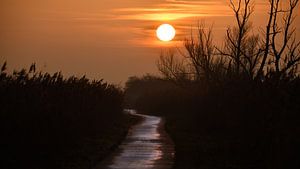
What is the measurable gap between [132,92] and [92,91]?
4380 inches

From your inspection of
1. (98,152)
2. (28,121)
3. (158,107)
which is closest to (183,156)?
(98,152)

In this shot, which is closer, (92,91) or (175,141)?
(175,141)

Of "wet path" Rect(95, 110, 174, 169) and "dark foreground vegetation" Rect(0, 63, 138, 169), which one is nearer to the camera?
"dark foreground vegetation" Rect(0, 63, 138, 169)

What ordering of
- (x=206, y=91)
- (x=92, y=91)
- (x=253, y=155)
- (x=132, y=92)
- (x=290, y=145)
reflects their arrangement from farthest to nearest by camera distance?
1. (x=132, y=92)
2. (x=206, y=91)
3. (x=92, y=91)
4. (x=253, y=155)
5. (x=290, y=145)

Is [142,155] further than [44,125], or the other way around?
[142,155]

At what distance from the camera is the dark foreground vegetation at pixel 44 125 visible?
16562 mm

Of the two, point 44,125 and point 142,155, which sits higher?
point 44,125

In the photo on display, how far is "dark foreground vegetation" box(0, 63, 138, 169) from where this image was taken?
54.3 ft

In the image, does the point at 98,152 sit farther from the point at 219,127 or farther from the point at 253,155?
the point at 219,127

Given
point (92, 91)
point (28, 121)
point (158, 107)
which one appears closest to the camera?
point (28, 121)

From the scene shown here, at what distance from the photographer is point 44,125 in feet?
62.8

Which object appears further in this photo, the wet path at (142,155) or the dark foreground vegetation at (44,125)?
the wet path at (142,155)

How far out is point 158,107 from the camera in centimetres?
7369

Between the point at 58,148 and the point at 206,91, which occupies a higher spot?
the point at 206,91
